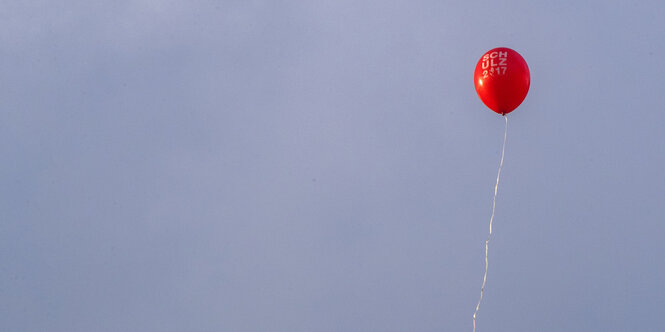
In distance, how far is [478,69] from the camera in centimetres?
1156

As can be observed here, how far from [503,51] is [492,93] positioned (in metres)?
0.61

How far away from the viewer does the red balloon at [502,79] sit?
11.2 meters

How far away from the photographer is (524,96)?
1169cm

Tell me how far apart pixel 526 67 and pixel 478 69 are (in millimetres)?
679

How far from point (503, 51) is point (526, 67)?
45 centimetres

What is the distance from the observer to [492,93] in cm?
1134

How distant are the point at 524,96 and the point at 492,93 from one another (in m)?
0.63

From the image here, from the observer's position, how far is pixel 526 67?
454 inches

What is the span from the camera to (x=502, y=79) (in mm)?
11203

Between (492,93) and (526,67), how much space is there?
0.68 metres

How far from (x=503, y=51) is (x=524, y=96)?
0.78 metres

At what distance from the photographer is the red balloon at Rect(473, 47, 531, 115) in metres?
11.2

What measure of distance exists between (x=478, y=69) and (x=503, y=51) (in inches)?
17.3
